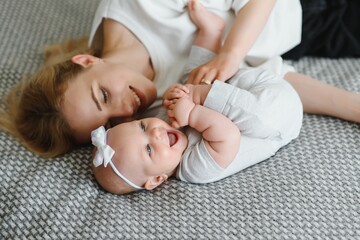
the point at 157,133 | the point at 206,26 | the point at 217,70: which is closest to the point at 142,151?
the point at 157,133

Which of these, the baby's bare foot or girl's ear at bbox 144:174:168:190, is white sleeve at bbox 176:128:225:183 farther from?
the baby's bare foot

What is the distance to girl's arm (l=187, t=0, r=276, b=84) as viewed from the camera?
1050 mm

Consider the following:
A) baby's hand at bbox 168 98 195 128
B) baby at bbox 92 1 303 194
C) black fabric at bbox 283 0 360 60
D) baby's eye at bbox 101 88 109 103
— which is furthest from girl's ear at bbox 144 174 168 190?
black fabric at bbox 283 0 360 60

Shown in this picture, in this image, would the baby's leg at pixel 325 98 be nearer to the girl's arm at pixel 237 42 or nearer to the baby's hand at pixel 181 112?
the girl's arm at pixel 237 42

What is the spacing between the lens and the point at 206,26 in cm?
115

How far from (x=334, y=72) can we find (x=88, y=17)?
761mm

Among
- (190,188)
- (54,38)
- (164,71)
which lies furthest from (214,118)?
(54,38)

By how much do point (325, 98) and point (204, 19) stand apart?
0.34 metres

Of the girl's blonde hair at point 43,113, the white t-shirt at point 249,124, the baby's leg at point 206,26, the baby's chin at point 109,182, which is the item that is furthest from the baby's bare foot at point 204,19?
the baby's chin at point 109,182

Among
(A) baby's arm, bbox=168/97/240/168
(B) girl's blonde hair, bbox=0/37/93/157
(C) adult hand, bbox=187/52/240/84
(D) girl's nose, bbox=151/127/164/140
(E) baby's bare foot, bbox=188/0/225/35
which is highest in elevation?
(E) baby's bare foot, bbox=188/0/225/35

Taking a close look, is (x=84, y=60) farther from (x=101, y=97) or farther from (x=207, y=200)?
(x=207, y=200)

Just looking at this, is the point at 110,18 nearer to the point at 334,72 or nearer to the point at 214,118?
the point at 214,118

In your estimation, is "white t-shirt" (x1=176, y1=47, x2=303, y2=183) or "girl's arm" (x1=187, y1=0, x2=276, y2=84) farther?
"girl's arm" (x1=187, y1=0, x2=276, y2=84)

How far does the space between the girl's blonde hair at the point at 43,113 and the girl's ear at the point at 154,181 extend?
224 mm
